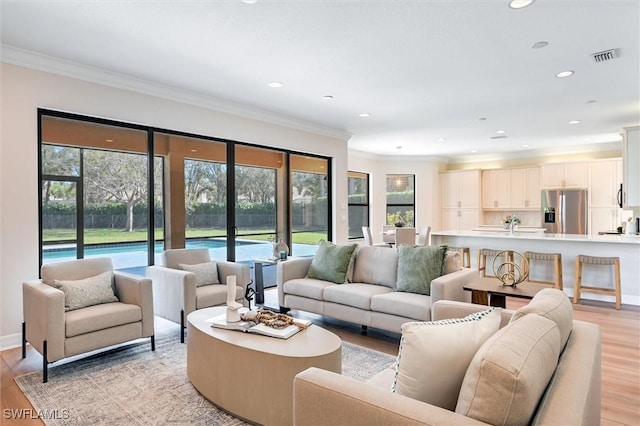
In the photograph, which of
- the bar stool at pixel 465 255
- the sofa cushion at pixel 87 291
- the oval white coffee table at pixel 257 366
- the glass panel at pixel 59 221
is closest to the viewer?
the oval white coffee table at pixel 257 366

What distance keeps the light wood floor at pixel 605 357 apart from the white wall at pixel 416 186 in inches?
207

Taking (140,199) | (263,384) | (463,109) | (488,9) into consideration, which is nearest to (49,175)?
(140,199)

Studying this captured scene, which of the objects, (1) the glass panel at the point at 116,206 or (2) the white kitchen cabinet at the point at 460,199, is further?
(2) the white kitchen cabinet at the point at 460,199

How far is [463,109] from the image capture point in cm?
564

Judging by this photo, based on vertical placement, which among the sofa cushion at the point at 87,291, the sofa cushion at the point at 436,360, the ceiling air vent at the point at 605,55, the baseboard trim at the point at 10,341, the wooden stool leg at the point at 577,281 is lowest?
the baseboard trim at the point at 10,341

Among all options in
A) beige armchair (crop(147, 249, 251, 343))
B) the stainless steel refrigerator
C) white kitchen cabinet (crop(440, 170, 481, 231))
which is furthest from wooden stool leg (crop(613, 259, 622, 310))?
white kitchen cabinet (crop(440, 170, 481, 231))

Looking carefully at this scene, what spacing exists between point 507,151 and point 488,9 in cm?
768

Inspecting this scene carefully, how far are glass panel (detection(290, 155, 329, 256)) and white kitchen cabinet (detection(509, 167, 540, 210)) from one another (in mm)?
5140

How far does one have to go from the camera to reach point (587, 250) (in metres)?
5.39

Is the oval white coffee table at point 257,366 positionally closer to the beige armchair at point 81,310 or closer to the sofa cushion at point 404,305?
the beige armchair at point 81,310

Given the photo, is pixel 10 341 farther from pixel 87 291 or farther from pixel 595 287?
pixel 595 287

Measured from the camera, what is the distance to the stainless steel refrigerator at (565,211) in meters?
8.24

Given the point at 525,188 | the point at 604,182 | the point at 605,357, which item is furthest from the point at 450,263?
the point at 525,188

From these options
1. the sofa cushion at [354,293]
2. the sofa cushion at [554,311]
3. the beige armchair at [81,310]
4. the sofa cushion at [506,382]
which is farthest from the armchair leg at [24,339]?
the sofa cushion at [554,311]
